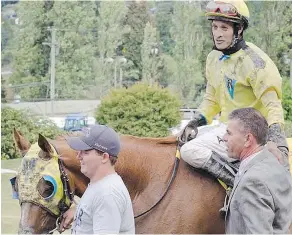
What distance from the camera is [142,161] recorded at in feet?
15.3

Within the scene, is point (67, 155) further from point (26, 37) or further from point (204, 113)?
point (26, 37)

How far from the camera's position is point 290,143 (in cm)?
509

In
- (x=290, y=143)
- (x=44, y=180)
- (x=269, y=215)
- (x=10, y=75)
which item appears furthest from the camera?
(x=10, y=75)

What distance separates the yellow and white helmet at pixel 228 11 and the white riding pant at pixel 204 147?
29.4 inches

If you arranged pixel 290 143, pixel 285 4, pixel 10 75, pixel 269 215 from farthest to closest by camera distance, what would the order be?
pixel 10 75 → pixel 285 4 → pixel 290 143 → pixel 269 215

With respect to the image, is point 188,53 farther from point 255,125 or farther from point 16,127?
point 255,125

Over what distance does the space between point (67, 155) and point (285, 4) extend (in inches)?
1042

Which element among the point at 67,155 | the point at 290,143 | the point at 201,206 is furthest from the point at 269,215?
the point at 290,143

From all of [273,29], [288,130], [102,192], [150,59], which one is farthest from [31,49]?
[102,192]

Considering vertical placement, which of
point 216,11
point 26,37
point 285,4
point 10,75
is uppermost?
point 216,11

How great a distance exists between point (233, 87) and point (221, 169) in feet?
1.93

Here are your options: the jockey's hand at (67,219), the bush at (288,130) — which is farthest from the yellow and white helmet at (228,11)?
the bush at (288,130)

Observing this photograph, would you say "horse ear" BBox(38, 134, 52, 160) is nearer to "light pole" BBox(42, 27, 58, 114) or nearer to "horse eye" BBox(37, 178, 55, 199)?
"horse eye" BBox(37, 178, 55, 199)

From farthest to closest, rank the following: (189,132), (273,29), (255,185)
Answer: (273,29) → (189,132) → (255,185)
